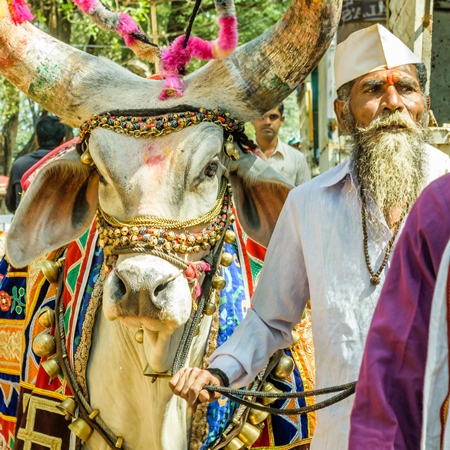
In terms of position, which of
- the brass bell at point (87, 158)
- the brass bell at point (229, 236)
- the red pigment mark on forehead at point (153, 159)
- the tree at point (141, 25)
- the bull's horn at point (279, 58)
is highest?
the tree at point (141, 25)

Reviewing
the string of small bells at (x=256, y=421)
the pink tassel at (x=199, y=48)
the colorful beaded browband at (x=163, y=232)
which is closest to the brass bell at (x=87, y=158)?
the colorful beaded browband at (x=163, y=232)

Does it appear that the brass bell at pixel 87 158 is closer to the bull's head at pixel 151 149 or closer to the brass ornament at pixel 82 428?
the bull's head at pixel 151 149

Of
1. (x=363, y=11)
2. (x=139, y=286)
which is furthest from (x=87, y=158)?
(x=363, y=11)

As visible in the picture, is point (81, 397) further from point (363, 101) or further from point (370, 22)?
point (370, 22)

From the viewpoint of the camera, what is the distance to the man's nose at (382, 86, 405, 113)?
2.94 m

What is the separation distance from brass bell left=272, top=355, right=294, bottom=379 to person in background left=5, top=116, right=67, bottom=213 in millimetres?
3026

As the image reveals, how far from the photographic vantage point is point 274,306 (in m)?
2.86

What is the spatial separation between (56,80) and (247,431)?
64.9 inches

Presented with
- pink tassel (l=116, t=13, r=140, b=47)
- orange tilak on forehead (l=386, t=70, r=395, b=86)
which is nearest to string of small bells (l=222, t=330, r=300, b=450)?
orange tilak on forehead (l=386, t=70, r=395, b=86)

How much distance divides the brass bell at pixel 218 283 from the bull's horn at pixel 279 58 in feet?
2.24

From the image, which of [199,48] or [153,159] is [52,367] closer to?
[153,159]

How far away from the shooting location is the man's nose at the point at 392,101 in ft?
9.64

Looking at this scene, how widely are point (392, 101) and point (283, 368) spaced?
4.09 feet

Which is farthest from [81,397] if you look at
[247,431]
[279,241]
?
[279,241]
